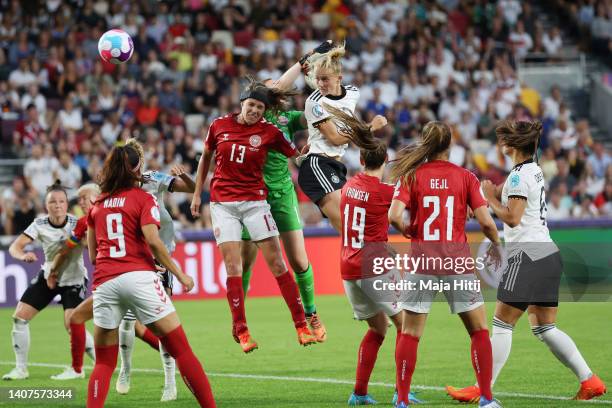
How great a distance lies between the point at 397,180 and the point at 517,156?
119 cm

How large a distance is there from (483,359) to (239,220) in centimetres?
300

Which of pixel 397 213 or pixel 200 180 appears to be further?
pixel 200 180

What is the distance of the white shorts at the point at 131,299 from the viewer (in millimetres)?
7977

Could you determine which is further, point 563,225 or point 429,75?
point 429,75

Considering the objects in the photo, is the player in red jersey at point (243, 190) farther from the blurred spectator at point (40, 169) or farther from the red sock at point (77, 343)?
the blurred spectator at point (40, 169)

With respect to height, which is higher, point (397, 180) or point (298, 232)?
point (397, 180)

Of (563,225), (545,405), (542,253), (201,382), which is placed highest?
(542,253)

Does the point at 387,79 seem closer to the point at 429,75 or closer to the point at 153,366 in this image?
the point at 429,75

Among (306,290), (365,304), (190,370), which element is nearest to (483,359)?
(365,304)

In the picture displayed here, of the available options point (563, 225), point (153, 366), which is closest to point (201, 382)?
point (153, 366)

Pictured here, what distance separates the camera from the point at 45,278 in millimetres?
11891

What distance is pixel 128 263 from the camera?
8.04m

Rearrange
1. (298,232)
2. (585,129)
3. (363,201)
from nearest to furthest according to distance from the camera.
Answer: (363,201) → (298,232) → (585,129)

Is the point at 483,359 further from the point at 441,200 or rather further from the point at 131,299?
the point at 131,299
